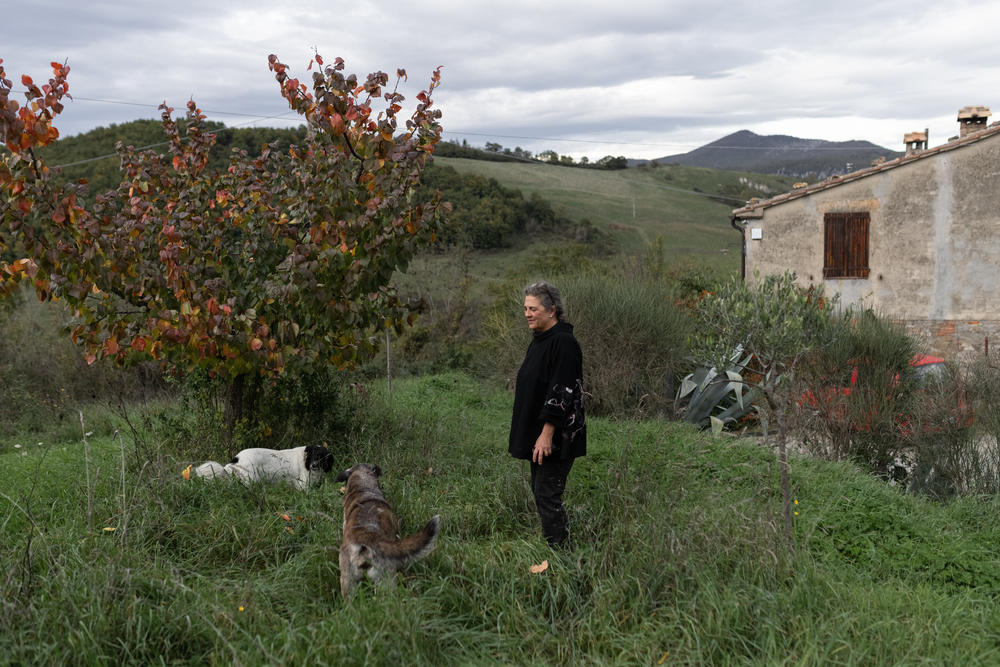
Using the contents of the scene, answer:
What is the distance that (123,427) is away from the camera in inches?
343

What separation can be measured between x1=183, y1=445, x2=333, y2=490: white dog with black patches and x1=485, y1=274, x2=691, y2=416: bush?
538 centimetres

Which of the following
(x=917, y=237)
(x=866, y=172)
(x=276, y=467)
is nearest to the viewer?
(x=276, y=467)

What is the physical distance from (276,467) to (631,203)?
5906 centimetres

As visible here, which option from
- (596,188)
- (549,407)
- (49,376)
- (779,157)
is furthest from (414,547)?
(779,157)

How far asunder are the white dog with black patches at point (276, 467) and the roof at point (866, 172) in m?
13.5

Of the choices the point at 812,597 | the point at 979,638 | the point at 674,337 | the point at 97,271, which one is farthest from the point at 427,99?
the point at 674,337

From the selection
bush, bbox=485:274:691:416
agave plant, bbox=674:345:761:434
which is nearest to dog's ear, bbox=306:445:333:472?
agave plant, bbox=674:345:761:434

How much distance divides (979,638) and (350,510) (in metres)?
3.38

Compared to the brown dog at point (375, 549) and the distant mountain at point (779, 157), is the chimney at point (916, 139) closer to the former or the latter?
the brown dog at point (375, 549)

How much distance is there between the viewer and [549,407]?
430 centimetres

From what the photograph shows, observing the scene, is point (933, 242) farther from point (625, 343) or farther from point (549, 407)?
point (549, 407)

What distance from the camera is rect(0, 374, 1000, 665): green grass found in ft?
11.2

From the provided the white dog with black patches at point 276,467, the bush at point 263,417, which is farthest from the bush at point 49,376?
the white dog with black patches at point 276,467

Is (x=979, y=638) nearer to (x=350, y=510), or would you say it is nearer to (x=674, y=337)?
(x=350, y=510)
